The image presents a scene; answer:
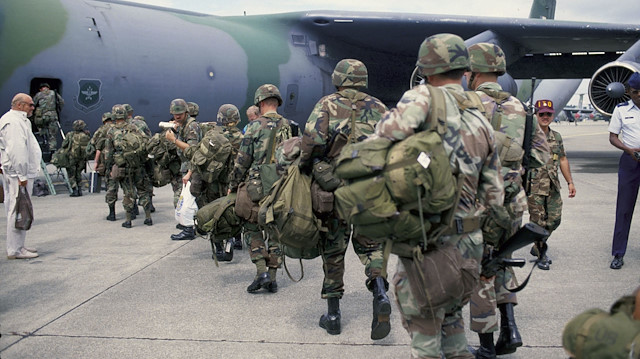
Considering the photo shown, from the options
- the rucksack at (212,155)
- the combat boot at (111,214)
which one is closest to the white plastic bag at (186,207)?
the rucksack at (212,155)

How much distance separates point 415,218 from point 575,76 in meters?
17.1

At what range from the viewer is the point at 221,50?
1123 centimetres

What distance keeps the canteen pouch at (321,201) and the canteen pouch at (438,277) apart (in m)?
1.23

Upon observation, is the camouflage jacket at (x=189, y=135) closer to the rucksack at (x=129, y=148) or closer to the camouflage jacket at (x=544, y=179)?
the rucksack at (x=129, y=148)

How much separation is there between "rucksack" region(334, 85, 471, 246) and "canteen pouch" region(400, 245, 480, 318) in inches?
3.6

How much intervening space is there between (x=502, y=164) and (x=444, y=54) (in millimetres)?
1005

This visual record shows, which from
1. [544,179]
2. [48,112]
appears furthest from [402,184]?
[48,112]

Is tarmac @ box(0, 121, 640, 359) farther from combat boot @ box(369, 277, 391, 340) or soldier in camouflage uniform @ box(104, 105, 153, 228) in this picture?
soldier in camouflage uniform @ box(104, 105, 153, 228)

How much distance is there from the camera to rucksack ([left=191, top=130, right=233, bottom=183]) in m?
5.80

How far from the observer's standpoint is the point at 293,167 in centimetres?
391

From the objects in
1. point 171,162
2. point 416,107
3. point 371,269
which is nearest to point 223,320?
point 371,269

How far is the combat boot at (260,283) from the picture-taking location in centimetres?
492

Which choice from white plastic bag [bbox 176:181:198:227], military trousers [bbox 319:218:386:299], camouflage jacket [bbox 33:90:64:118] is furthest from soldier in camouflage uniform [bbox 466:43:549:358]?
camouflage jacket [bbox 33:90:64:118]

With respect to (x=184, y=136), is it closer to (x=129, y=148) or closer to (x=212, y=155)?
(x=212, y=155)
